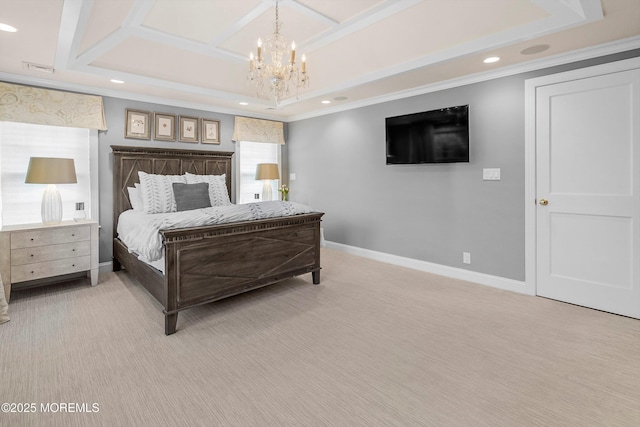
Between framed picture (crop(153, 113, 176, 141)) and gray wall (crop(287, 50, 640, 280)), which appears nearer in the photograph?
gray wall (crop(287, 50, 640, 280))

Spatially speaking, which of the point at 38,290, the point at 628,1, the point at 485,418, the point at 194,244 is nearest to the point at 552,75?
the point at 628,1

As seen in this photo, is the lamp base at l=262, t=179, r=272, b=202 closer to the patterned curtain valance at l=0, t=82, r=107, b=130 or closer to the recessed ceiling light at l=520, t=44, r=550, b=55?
the patterned curtain valance at l=0, t=82, r=107, b=130

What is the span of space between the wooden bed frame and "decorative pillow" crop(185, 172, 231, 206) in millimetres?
725

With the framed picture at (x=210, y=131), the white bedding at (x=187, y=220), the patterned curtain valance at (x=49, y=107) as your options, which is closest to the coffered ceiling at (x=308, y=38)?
the patterned curtain valance at (x=49, y=107)

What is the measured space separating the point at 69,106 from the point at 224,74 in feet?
6.05

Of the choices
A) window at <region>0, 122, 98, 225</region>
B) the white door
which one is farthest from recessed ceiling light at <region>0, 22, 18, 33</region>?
the white door

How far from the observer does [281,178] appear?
623 cm

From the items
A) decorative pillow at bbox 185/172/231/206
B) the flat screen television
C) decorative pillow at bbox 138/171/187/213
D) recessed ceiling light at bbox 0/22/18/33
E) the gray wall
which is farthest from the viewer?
decorative pillow at bbox 185/172/231/206

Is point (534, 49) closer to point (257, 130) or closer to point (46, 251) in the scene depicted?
point (257, 130)

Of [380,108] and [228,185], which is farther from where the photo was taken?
[228,185]

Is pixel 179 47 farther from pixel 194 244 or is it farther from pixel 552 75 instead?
pixel 552 75

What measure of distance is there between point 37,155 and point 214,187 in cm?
198

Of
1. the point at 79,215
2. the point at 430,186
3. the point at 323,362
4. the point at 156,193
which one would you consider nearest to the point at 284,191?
the point at 156,193

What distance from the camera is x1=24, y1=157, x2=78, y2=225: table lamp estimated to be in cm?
334
